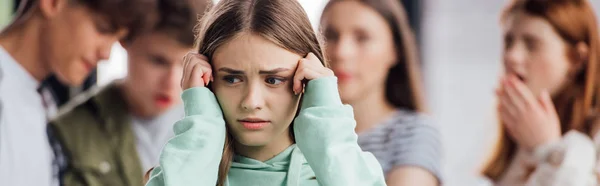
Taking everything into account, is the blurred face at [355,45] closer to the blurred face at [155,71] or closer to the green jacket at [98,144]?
the blurred face at [155,71]

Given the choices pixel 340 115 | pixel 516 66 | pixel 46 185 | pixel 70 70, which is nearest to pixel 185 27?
pixel 70 70

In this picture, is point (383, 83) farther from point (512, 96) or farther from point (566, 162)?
point (566, 162)

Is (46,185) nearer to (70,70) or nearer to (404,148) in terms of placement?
(70,70)

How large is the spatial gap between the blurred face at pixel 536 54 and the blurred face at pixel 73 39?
71 cm

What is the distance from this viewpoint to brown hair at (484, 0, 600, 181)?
152 centimetres

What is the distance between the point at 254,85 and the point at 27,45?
721 mm

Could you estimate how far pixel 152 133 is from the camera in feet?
5.66

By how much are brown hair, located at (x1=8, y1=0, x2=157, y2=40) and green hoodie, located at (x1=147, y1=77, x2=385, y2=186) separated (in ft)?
2.11

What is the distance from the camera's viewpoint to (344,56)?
1.45 meters

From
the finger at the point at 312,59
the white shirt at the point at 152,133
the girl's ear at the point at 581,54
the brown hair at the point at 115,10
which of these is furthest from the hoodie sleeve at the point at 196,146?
the girl's ear at the point at 581,54

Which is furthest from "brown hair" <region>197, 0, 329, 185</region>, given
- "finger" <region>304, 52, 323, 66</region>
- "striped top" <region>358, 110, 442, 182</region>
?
"striped top" <region>358, 110, 442, 182</region>

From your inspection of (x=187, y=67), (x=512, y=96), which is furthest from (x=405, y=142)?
(x=187, y=67)

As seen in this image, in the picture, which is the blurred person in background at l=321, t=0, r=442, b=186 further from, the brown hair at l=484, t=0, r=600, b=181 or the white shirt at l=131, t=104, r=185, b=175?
the white shirt at l=131, t=104, r=185, b=175

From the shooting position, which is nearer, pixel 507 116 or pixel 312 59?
pixel 312 59
